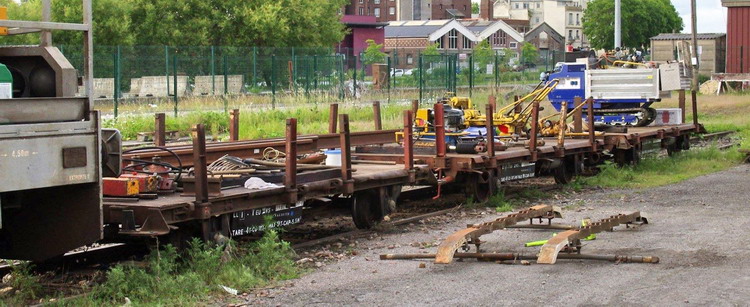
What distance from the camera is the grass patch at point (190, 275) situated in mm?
9391

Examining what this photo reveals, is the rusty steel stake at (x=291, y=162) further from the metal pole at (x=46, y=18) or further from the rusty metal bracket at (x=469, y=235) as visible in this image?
the metal pole at (x=46, y=18)

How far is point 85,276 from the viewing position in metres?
10.4

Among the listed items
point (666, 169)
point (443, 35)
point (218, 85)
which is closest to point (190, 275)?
point (666, 169)

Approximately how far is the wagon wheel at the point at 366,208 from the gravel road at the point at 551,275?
0.32 meters

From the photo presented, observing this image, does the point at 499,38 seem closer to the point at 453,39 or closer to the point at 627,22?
the point at 453,39

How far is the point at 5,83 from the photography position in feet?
28.2

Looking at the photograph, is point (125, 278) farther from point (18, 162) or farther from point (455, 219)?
point (455, 219)

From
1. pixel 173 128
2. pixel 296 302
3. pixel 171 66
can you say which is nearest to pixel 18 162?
pixel 296 302

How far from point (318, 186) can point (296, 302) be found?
122 inches

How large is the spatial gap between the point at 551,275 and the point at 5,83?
5025mm

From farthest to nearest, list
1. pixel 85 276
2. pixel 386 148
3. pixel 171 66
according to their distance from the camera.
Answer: pixel 171 66 → pixel 386 148 → pixel 85 276

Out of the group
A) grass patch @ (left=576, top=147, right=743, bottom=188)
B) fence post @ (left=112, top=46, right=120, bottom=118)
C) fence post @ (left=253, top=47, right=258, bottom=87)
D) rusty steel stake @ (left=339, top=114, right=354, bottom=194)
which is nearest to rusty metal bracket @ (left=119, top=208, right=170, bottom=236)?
rusty steel stake @ (left=339, top=114, right=354, bottom=194)

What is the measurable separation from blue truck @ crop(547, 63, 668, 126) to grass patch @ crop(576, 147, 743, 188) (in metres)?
1.29

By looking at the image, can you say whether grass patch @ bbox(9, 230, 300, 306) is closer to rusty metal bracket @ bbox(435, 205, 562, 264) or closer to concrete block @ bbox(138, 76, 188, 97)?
rusty metal bracket @ bbox(435, 205, 562, 264)
